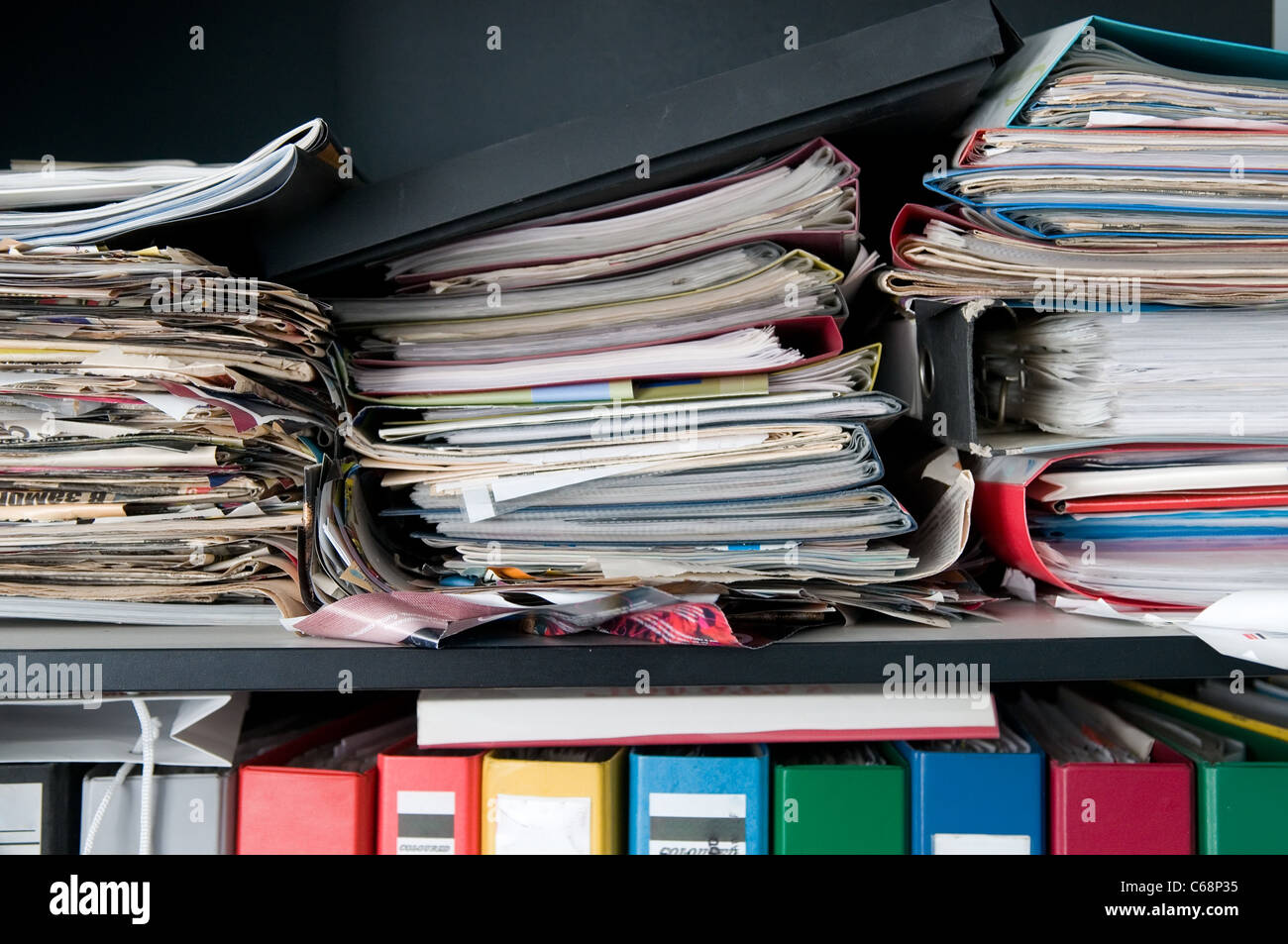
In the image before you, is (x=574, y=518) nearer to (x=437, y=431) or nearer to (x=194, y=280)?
(x=437, y=431)

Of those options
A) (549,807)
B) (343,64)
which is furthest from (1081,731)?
(343,64)

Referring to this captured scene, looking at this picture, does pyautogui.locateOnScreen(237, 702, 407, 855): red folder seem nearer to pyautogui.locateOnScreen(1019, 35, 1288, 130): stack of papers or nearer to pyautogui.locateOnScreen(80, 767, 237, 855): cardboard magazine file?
pyautogui.locateOnScreen(80, 767, 237, 855): cardboard magazine file

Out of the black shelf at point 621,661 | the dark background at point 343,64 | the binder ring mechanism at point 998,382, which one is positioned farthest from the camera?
the dark background at point 343,64

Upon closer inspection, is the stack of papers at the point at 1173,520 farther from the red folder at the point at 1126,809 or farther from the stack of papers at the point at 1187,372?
the red folder at the point at 1126,809

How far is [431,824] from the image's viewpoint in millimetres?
684

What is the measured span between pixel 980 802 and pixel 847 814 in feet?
0.34

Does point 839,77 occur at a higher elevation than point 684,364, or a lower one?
higher

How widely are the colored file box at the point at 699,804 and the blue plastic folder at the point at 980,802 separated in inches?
5.1

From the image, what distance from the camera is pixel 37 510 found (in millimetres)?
688

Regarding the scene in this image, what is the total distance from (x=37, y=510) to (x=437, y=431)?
0.32 meters

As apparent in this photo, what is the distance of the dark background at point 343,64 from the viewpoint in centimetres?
111

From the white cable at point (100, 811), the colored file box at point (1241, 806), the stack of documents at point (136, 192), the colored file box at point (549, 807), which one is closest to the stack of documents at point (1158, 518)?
the colored file box at point (1241, 806)
